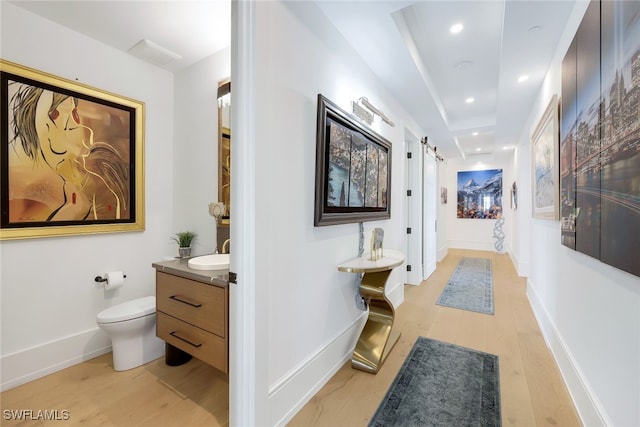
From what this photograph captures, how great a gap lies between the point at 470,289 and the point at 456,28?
3.43 meters

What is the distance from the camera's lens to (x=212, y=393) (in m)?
1.76

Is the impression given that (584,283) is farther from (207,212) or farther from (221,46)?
(221,46)

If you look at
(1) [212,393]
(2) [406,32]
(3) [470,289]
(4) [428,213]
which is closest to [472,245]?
(4) [428,213]

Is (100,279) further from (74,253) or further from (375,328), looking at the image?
(375,328)

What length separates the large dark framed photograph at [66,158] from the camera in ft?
6.04

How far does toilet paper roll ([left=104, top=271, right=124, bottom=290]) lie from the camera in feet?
7.30

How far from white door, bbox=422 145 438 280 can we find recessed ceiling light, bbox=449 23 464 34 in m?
2.12

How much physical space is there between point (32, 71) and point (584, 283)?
3896mm

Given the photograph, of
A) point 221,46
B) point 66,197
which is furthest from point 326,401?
point 221,46

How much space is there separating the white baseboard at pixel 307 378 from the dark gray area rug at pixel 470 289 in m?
1.90

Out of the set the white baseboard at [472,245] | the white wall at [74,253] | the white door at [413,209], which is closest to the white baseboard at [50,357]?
the white wall at [74,253]

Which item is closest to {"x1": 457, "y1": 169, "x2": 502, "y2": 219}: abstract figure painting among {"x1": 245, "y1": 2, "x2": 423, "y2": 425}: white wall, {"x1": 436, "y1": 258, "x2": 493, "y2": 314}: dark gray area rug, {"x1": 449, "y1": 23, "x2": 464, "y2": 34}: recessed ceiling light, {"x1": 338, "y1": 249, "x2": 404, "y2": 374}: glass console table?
{"x1": 436, "y1": 258, "x2": 493, "y2": 314}: dark gray area rug

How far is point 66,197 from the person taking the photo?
2.09 m

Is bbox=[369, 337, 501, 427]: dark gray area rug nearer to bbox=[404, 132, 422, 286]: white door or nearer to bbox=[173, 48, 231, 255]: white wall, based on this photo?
bbox=[173, 48, 231, 255]: white wall
